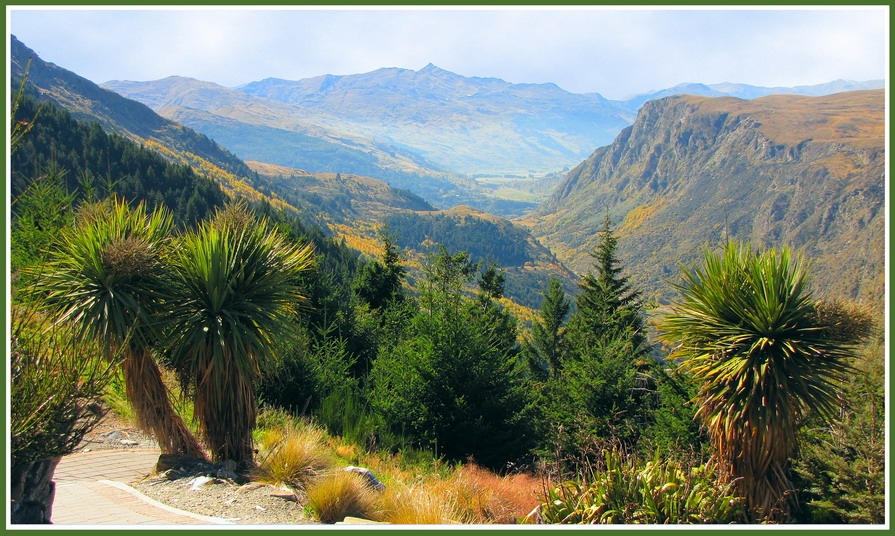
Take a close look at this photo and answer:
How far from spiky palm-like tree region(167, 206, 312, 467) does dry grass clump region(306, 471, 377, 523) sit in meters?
2.17

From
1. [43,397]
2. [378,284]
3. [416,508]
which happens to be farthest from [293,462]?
[378,284]

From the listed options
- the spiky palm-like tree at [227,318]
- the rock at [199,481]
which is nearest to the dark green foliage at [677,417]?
the spiky palm-like tree at [227,318]

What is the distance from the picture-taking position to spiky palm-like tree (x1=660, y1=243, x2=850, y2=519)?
796cm

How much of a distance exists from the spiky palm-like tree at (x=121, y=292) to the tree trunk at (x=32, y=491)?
2.56m

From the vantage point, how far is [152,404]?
8.18 metres

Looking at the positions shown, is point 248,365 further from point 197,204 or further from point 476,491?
point 197,204

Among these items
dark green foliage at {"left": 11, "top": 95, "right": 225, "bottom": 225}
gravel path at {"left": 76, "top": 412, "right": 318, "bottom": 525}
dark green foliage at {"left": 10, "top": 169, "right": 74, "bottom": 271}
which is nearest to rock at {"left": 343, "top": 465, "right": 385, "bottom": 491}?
gravel path at {"left": 76, "top": 412, "right": 318, "bottom": 525}

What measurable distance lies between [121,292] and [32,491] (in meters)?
3.35

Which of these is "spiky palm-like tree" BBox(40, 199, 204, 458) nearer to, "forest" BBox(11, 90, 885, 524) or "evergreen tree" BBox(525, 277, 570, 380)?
"forest" BBox(11, 90, 885, 524)

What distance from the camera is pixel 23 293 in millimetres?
7789

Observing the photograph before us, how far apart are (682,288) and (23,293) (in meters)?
9.71

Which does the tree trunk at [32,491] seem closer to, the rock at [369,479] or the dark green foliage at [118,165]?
the rock at [369,479]

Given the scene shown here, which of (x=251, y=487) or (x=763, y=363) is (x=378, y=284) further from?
(x=763, y=363)

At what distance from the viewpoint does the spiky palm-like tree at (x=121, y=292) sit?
7473mm
